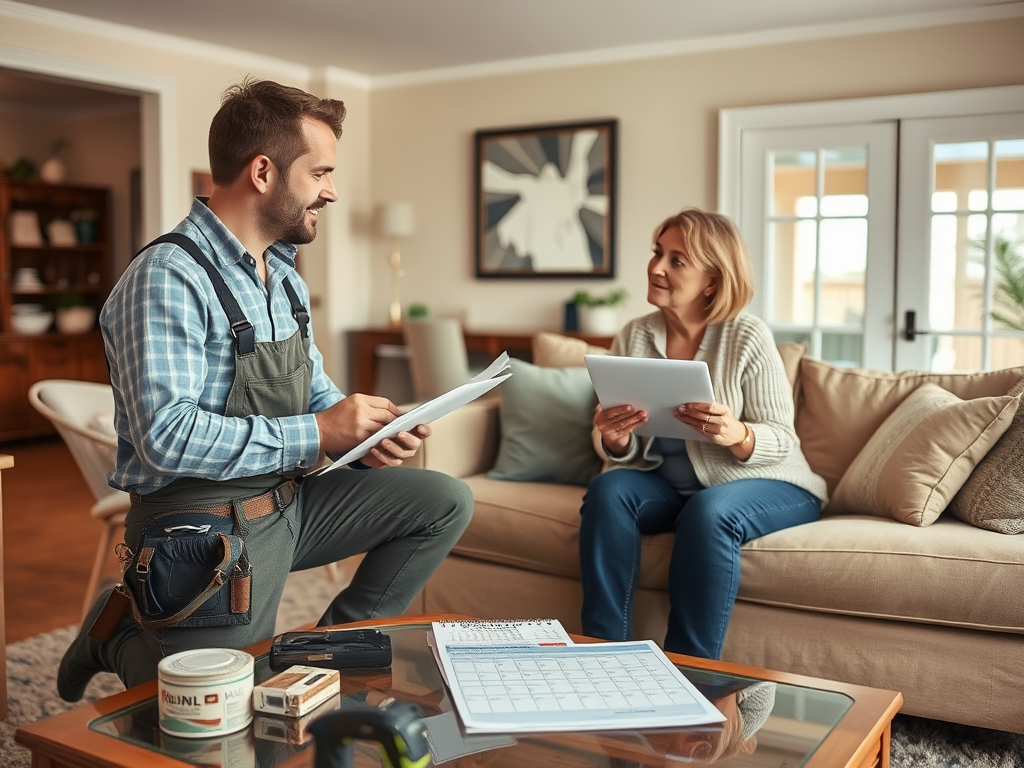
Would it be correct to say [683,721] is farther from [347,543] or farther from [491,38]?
[491,38]

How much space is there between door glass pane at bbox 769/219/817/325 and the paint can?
4.21m

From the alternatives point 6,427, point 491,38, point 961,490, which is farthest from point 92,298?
point 961,490

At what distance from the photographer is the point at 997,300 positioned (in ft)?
14.9

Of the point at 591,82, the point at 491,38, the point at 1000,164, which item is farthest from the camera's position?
the point at 591,82

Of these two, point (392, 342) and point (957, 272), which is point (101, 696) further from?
point (957, 272)

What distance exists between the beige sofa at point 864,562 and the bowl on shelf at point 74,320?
5372 mm

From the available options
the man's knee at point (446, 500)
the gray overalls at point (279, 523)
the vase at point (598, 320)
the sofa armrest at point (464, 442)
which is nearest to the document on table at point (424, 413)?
the gray overalls at point (279, 523)

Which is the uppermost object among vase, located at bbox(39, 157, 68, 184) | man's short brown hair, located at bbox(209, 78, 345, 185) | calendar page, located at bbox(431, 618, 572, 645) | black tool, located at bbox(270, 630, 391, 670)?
vase, located at bbox(39, 157, 68, 184)

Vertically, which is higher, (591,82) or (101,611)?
(591,82)

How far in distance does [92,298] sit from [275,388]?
6688 millimetres

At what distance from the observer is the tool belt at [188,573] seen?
1610 mm

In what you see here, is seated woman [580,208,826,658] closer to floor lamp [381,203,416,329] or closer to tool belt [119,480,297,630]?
tool belt [119,480,297,630]

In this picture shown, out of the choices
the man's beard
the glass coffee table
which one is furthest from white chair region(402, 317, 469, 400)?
the glass coffee table

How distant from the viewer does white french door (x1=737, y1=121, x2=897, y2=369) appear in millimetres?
4750
